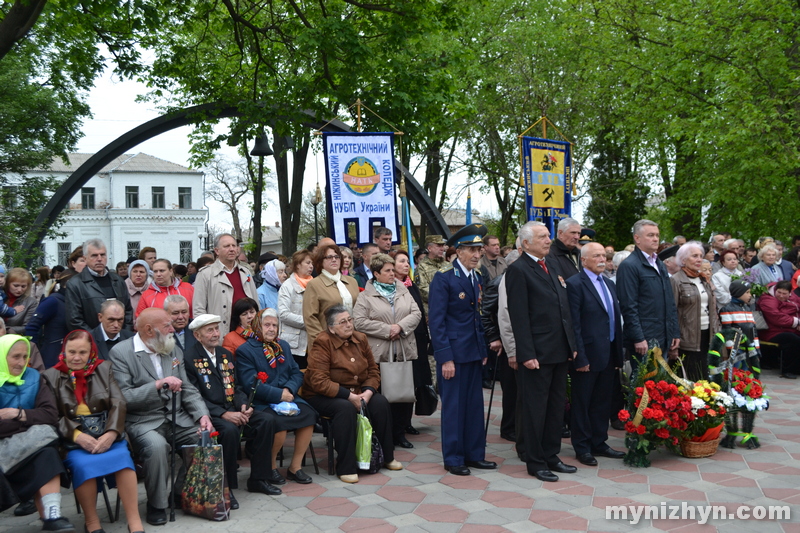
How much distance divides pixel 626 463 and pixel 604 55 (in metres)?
16.7

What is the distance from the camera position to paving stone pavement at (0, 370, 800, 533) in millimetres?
4748

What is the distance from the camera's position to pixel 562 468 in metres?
5.95

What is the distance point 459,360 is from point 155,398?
2452mm

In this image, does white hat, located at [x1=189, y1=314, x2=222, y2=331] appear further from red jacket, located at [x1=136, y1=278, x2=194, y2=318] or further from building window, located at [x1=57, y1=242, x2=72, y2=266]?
building window, located at [x1=57, y1=242, x2=72, y2=266]

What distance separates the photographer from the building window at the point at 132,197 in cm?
5900

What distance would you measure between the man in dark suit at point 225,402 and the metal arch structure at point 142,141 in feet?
31.4

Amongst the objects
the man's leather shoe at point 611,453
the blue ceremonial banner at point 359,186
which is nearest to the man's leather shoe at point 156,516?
the man's leather shoe at point 611,453

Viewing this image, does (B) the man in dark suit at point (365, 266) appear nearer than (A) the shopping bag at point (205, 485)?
No

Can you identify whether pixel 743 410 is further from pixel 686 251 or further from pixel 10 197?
pixel 10 197

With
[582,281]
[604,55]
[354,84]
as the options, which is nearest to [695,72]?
[604,55]

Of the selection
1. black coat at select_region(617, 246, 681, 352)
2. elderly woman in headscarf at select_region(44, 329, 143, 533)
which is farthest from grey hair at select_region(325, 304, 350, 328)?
black coat at select_region(617, 246, 681, 352)

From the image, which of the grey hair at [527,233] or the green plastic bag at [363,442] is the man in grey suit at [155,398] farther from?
the grey hair at [527,233]

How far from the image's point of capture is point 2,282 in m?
7.82

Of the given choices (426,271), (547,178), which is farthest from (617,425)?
(547,178)
